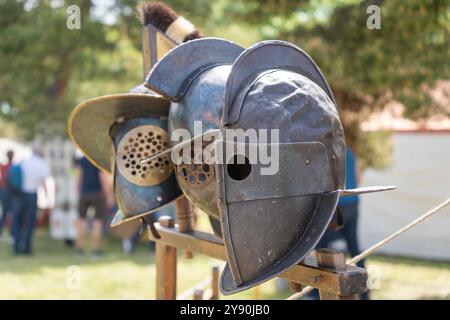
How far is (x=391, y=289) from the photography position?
6.20 m

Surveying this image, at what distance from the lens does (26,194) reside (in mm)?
7898

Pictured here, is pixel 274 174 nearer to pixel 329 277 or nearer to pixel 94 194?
pixel 329 277

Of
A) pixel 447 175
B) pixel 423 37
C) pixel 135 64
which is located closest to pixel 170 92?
pixel 423 37

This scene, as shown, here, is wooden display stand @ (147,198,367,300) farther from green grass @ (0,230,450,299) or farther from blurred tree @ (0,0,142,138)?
blurred tree @ (0,0,142,138)

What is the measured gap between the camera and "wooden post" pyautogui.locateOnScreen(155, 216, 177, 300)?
316 centimetres

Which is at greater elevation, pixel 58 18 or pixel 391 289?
pixel 58 18

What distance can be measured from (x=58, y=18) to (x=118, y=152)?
7.03 metres

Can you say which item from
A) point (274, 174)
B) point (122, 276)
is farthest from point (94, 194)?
point (274, 174)

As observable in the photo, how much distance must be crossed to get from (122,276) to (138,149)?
4.24 meters

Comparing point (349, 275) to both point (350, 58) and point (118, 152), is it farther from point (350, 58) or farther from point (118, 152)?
point (350, 58)

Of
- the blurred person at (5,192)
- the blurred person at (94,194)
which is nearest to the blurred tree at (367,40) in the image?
the blurred person at (94,194)

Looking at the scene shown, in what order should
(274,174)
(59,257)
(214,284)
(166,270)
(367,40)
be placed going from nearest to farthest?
(274,174) → (166,270) → (214,284) → (367,40) → (59,257)

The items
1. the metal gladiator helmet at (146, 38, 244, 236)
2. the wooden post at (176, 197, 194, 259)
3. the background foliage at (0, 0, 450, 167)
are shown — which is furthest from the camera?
the background foliage at (0, 0, 450, 167)

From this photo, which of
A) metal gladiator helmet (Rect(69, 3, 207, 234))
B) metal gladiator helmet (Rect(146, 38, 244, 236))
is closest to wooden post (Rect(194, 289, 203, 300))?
metal gladiator helmet (Rect(69, 3, 207, 234))
